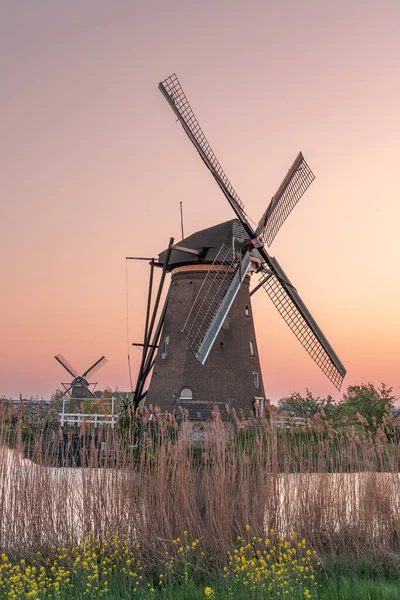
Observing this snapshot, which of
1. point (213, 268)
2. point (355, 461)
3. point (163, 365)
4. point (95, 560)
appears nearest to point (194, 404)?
point (163, 365)

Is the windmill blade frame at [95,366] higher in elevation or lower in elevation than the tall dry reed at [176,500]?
higher

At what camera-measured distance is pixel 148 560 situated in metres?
6.83

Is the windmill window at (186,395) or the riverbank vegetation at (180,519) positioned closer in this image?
the riverbank vegetation at (180,519)

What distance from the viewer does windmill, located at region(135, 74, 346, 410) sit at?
61.5ft

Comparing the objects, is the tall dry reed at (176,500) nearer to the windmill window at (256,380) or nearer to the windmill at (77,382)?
the windmill window at (256,380)

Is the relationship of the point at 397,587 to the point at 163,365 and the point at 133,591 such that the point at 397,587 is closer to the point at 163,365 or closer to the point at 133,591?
the point at 133,591

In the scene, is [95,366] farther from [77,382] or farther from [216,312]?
[216,312]

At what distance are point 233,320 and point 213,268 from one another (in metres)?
1.62

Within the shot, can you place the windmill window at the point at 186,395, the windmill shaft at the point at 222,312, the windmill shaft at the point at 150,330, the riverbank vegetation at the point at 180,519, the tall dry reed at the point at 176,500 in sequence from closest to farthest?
the riverbank vegetation at the point at 180,519 < the tall dry reed at the point at 176,500 < the windmill shaft at the point at 222,312 < the windmill window at the point at 186,395 < the windmill shaft at the point at 150,330

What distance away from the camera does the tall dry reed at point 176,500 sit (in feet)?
22.6

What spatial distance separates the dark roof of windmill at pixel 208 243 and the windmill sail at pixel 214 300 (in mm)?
248

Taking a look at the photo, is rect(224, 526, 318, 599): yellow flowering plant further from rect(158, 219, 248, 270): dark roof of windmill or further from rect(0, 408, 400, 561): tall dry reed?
rect(158, 219, 248, 270): dark roof of windmill

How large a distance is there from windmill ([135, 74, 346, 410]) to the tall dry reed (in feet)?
34.3

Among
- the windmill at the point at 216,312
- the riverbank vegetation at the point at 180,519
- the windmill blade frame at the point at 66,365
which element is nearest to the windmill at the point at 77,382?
the windmill blade frame at the point at 66,365
